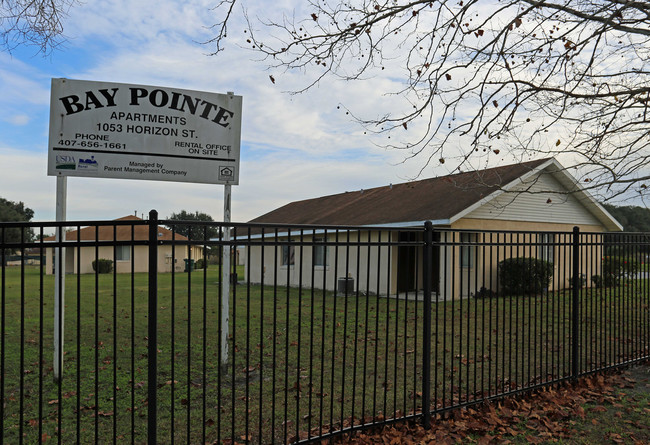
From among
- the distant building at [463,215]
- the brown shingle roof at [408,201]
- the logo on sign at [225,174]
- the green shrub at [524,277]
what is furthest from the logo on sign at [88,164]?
the distant building at [463,215]

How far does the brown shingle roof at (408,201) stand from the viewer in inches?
645

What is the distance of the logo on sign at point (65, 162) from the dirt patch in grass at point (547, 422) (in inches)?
195

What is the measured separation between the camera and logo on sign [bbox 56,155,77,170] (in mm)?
6555

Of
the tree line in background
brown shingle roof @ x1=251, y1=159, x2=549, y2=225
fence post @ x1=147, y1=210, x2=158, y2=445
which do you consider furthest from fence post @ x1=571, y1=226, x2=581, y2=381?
the tree line in background

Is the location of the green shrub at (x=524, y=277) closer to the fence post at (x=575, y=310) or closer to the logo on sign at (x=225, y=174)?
the fence post at (x=575, y=310)

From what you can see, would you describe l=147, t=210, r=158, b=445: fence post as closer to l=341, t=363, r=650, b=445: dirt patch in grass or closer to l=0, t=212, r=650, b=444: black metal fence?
l=0, t=212, r=650, b=444: black metal fence

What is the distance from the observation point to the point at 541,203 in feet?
61.1

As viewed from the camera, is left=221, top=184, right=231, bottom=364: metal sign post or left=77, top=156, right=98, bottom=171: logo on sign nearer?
left=77, top=156, right=98, bottom=171: logo on sign

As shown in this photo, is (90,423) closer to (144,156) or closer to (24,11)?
(144,156)

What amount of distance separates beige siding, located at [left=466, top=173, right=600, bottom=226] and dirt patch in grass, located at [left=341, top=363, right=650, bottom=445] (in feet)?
34.9

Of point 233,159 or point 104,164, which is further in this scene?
point 233,159

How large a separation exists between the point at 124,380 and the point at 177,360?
1166 millimetres

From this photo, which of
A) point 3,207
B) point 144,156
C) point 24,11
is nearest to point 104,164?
point 144,156

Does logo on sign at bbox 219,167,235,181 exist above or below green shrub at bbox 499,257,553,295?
above
